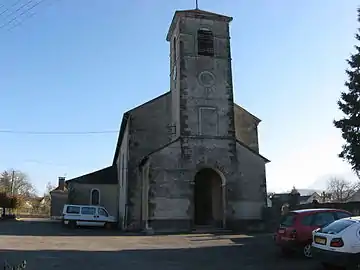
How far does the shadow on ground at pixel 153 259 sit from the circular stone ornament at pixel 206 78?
15.7 m

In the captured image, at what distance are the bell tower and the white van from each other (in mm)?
8948

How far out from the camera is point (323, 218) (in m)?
14.0

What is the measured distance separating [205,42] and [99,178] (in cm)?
1593

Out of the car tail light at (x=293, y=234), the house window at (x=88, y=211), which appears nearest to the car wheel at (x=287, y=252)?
the car tail light at (x=293, y=234)

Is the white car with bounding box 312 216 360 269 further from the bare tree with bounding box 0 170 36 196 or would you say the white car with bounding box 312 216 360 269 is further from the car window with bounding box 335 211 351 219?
the bare tree with bounding box 0 170 36 196

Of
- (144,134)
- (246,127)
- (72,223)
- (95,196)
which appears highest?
(246,127)

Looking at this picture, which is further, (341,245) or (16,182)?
(16,182)

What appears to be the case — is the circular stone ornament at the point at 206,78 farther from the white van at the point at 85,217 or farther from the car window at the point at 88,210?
the car window at the point at 88,210

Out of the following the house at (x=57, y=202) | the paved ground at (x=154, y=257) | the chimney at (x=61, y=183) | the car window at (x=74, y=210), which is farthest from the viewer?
the chimney at (x=61, y=183)

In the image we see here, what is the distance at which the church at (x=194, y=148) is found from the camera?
1080 inches

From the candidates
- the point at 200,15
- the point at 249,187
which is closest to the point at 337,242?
the point at 249,187

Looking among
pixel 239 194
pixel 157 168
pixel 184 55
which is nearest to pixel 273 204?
pixel 239 194

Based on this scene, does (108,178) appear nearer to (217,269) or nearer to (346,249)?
(217,269)

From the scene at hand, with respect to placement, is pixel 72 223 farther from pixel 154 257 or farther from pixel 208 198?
pixel 154 257
